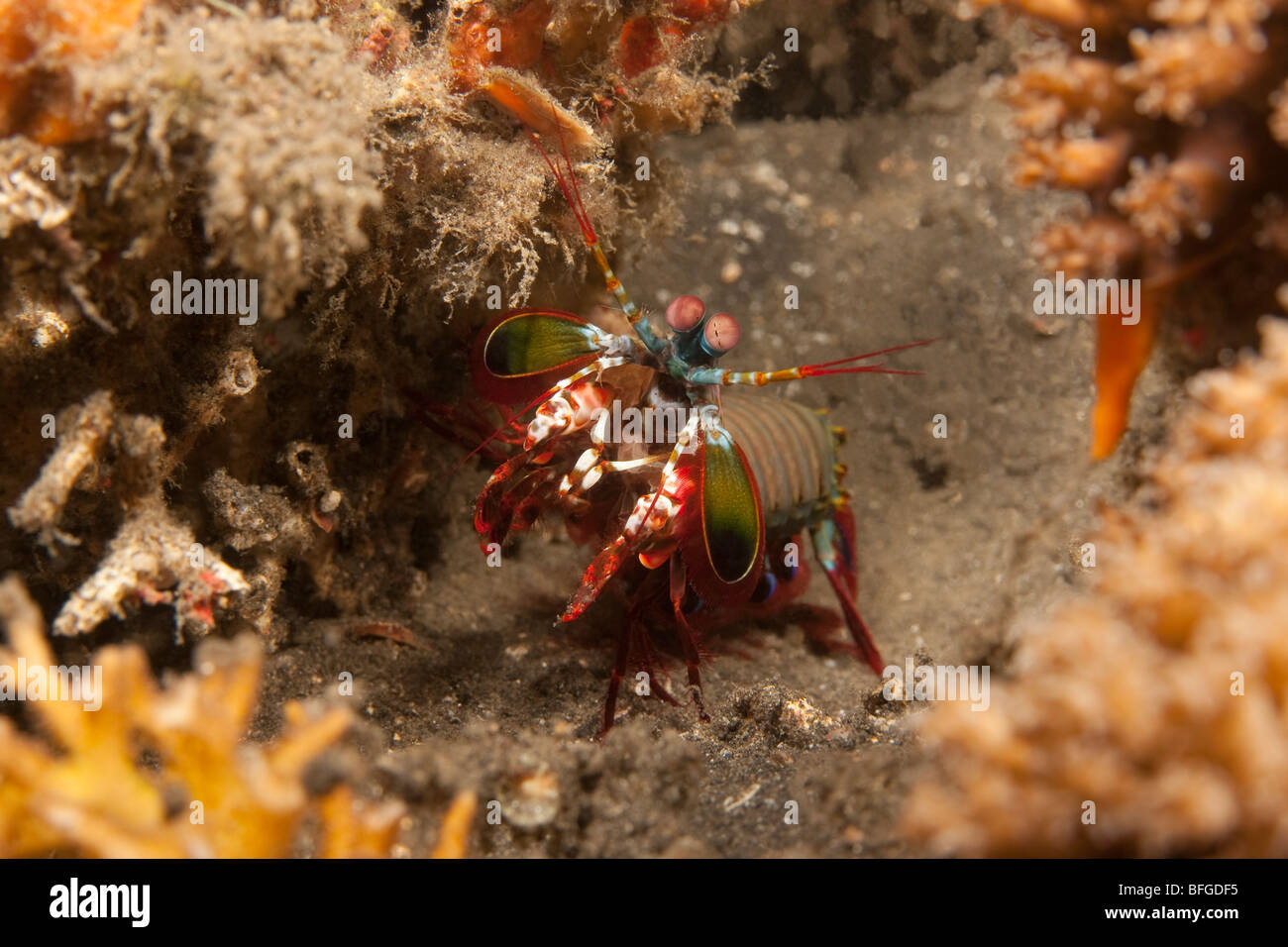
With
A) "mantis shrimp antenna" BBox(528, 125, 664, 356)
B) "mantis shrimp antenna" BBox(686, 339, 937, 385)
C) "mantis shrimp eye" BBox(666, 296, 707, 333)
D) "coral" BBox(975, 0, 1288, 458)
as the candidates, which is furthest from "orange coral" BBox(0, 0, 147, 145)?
"coral" BBox(975, 0, 1288, 458)

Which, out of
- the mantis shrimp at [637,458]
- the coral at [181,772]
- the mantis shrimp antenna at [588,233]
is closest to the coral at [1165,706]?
the coral at [181,772]

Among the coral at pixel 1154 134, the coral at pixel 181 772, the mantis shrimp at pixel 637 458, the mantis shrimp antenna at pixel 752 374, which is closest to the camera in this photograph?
the coral at pixel 181 772

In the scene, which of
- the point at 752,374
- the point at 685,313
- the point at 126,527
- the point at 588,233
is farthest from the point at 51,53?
the point at 752,374

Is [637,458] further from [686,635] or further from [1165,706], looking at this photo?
[1165,706]

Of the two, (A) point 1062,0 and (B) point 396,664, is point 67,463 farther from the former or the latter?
(A) point 1062,0

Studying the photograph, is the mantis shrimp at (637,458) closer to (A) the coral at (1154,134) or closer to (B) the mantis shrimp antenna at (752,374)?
(B) the mantis shrimp antenna at (752,374)

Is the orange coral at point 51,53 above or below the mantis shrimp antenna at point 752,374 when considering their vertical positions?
above

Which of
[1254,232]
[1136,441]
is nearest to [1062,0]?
[1254,232]
